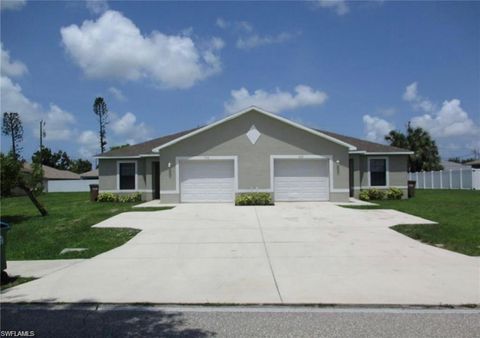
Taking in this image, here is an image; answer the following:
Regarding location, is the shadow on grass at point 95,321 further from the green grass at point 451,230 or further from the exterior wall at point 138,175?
the exterior wall at point 138,175

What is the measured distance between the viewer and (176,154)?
21.5 metres

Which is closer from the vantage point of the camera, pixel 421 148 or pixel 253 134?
pixel 253 134

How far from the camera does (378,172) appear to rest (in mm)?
24969

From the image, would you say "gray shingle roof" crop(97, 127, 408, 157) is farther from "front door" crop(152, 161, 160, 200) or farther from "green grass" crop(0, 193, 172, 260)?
"green grass" crop(0, 193, 172, 260)

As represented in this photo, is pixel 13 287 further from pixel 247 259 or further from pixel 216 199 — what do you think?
pixel 216 199

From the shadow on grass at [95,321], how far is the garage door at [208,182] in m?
15.5

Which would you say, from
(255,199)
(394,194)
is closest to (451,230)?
(255,199)

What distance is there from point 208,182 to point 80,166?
6896cm

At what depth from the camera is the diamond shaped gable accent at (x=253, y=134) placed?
21.4 meters

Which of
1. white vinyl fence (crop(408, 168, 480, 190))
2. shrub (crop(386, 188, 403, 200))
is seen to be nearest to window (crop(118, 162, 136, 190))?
shrub (crop(386, 188, 403, 200))

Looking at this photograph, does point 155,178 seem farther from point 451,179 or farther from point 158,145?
point 451,179

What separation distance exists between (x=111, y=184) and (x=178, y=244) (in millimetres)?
15842

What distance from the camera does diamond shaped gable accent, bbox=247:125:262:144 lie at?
2139 centimetres

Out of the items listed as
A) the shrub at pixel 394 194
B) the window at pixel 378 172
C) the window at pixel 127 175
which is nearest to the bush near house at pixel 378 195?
the shrub at pixel 394 194
